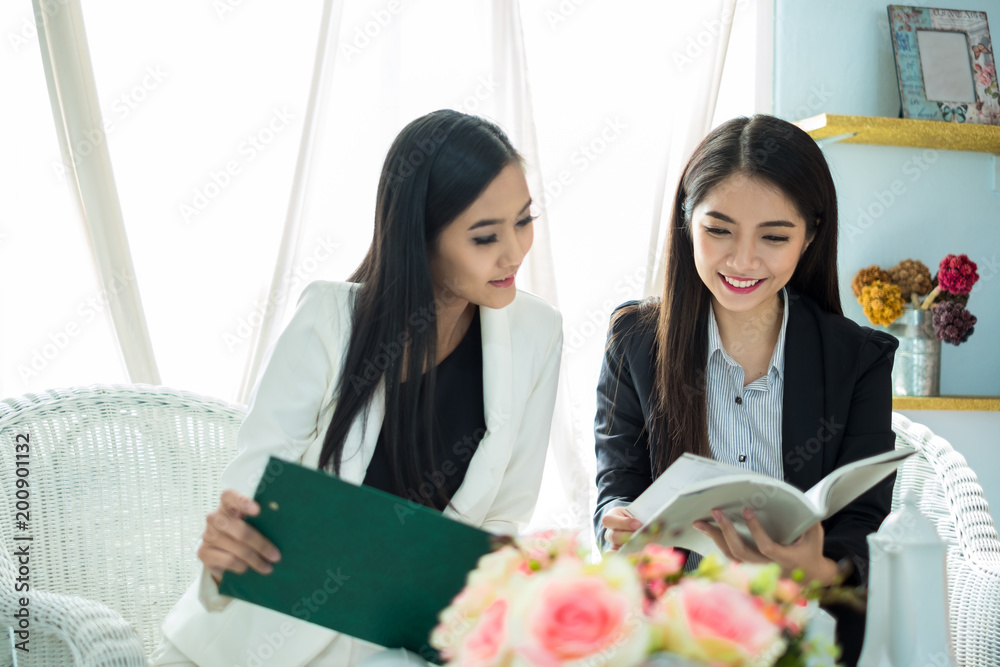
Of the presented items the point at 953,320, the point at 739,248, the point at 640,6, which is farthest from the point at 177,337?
the point at 953,320

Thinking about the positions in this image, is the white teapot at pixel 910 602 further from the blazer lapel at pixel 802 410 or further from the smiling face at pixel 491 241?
the smiling face at pixel 491 241

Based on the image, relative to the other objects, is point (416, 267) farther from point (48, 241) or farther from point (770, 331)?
point (48, 241)

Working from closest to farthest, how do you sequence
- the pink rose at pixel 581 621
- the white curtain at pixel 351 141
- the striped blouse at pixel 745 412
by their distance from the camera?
the pink rose at pixel 581 621
the striped blouse at pixel 745 412
the white curtain at pixel 351 141

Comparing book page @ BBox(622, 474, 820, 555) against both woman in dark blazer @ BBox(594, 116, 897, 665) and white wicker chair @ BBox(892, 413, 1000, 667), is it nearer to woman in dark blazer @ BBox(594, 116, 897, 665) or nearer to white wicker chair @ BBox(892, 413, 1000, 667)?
woman in dark blazer @ BBox(594, 116, 897, 665)

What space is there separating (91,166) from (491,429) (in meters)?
1.44

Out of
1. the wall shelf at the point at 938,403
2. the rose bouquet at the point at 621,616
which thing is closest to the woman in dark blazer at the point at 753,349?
the rose bouquet at the point at 621,616

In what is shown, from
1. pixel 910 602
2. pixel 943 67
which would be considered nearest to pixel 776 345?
pixel 910 602

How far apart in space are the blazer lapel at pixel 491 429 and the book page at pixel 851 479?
0.59m

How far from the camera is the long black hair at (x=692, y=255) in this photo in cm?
142

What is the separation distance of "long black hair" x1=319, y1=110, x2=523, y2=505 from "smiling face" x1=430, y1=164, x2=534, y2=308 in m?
0.02

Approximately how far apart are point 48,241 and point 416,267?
53.9 inches

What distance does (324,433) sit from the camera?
4.45 feet

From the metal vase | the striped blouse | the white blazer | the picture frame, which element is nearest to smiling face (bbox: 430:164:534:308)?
the white blazer

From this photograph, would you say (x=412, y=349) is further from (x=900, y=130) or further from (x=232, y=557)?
(x=900, y=130)
